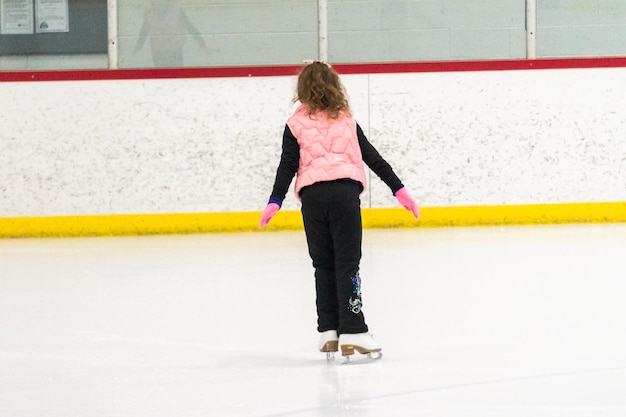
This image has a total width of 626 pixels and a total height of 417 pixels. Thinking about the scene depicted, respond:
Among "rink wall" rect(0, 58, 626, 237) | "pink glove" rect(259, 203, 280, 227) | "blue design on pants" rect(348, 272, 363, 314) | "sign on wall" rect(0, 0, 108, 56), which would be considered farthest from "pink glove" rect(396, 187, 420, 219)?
"sign on wall" rect(0, 0, 108, 56)

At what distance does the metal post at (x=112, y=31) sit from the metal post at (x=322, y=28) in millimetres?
1789

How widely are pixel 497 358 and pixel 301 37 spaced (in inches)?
259

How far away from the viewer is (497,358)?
10.6ft

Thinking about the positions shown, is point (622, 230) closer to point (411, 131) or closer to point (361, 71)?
point (411, 131)

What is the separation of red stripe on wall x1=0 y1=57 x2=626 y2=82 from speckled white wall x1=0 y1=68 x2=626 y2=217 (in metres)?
0.06

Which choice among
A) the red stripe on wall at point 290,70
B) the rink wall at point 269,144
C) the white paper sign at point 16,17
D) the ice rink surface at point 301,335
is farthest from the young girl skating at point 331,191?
the white paper sign at point 16,17

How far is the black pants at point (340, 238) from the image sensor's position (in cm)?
334

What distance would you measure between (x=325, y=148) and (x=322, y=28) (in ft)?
20.5

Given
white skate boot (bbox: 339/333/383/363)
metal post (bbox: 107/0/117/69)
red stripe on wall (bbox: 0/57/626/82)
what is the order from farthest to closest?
1. metal post (bbox: 107/0/117/69)
2. red stripe on wall (bbox: 0/57/626/82)
3. white skate boot (bbox: 339/333/383/363)

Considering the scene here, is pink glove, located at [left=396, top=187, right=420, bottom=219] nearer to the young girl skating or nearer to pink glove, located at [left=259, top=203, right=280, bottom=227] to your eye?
the young girl skating

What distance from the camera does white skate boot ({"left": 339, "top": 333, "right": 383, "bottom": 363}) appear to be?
10.8 ft

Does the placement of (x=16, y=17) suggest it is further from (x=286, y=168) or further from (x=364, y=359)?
(x=364, y=359)

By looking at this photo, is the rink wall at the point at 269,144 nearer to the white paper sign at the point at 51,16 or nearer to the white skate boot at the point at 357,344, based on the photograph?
the white paper sign at the point at 51,16

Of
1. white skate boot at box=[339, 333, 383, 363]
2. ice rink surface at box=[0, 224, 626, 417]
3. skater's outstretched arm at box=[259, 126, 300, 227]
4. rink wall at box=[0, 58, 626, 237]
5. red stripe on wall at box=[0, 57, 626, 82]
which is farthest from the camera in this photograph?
red stripe on wall at box=[0, 57, 626, 82]
